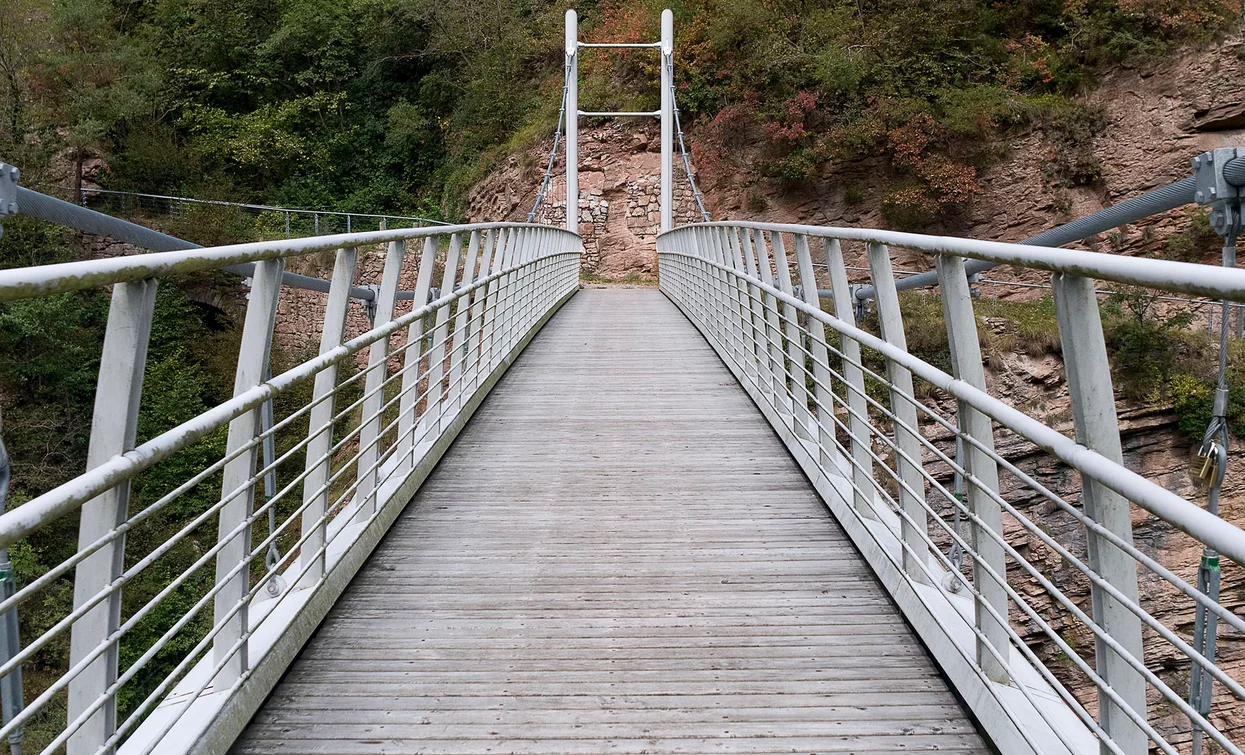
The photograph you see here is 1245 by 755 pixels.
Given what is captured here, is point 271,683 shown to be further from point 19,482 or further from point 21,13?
point 21,13

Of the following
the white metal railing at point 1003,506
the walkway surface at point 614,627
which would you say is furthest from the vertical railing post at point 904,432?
the walkway surface at point 614,627

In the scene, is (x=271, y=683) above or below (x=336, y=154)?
below

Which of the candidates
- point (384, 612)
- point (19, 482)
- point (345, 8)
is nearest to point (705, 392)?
point (384, 612)

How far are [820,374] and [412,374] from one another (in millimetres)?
1933

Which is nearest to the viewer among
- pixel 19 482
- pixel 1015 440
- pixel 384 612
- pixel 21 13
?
pixel 384 612

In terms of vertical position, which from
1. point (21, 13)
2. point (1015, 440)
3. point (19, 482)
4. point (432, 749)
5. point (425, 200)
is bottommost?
point (19, 482)

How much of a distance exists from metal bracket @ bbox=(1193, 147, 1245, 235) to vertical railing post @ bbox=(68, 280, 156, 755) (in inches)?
165

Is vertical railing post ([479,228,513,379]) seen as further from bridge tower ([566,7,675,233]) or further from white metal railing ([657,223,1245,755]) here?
bridge tower ([566,7,675,233])

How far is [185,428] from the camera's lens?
2180mm

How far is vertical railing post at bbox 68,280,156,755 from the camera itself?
1855 mm

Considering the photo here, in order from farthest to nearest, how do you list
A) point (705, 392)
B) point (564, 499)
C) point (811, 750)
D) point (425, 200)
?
point (425, 200)
point (705, 392)
point (564, 499)
point (811, 750)

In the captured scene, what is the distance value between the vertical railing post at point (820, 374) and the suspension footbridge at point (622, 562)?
Result: 2 centimetres

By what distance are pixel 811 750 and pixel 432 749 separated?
93cm

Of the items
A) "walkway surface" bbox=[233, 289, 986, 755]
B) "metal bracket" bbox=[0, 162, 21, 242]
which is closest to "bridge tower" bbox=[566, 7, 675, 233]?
"walkway surface" bbox=[233, 289, 986, 755]
